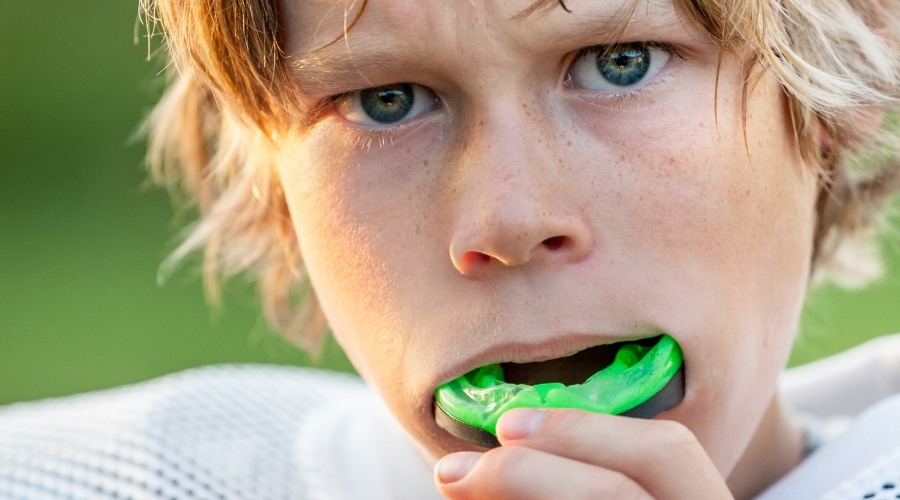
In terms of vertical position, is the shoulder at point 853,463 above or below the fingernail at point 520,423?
below

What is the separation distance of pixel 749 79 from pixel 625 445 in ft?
1.23

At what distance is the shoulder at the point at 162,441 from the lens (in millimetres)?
1245

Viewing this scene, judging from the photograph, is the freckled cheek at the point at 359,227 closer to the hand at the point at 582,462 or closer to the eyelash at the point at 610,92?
the eyelash at the point at 610,92

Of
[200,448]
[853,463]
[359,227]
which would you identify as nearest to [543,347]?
[359,227]

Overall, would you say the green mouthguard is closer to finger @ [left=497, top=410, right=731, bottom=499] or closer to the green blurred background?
finger @ [left=497, top=410, right=731, bottom=499]

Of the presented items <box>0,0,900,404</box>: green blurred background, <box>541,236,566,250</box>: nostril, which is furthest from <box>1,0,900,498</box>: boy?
<box>0,0,900,404</box>: green blurred background

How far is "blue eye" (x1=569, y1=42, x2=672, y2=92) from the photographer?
1047mm

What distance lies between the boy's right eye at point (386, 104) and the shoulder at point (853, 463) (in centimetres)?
53

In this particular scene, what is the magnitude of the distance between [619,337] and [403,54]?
12.2 inches

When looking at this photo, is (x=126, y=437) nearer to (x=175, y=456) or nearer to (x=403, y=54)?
(x=175, y=456)

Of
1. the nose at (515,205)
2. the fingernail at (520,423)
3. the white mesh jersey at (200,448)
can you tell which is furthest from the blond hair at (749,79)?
the fingernail at (520,423)

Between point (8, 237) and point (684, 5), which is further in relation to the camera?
point (8, 237)

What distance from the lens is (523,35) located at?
991 mm

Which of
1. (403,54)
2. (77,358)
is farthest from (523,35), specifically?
(77,358)
